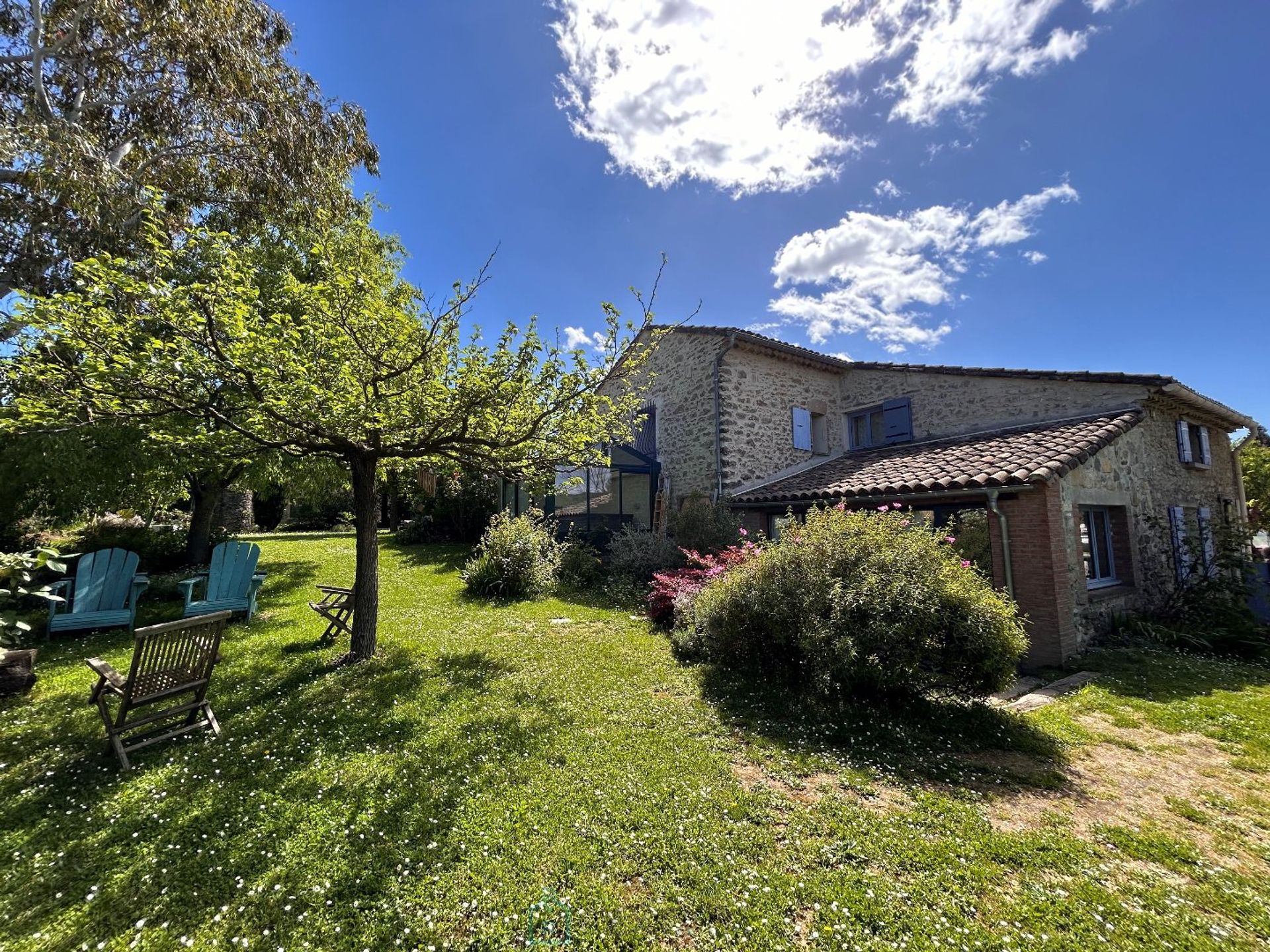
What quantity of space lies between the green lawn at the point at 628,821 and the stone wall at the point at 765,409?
783cm

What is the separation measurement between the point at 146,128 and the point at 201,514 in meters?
8.03

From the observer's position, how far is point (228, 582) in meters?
7.56

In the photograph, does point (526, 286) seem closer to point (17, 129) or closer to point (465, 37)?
point (465, 37)

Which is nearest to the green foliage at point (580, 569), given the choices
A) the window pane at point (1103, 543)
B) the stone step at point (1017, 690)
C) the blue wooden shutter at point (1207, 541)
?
the stone step at point (1017, 690)

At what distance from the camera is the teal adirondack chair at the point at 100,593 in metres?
6.80

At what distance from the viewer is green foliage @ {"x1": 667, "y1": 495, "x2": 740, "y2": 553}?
11.2 meters

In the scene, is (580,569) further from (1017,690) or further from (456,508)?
(1017,690)

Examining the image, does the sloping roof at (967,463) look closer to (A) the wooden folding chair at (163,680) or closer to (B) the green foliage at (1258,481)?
(A) the wooden folding chair at (163,680)

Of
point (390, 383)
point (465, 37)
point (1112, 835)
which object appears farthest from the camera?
point (465, 37)

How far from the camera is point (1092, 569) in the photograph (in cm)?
865

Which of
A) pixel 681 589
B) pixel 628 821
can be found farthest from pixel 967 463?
pixel 628 821

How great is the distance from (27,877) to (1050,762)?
277 inches

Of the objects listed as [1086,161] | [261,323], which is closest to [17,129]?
[261,323]

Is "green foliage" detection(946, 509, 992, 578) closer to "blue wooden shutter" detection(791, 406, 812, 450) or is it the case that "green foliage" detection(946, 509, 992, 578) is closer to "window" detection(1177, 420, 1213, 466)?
"blue wooden shutter" detection(791, 406, 812, 450)
